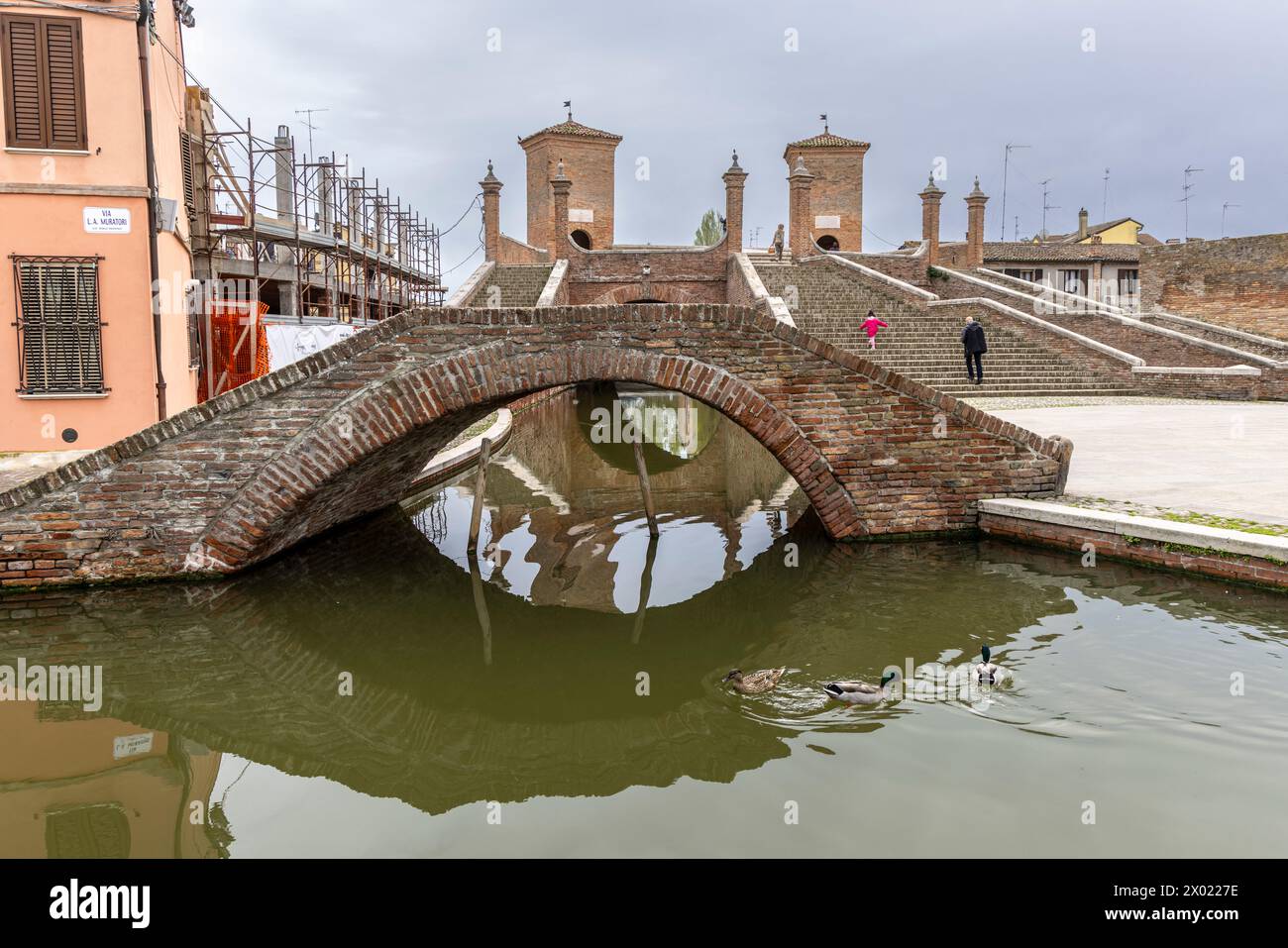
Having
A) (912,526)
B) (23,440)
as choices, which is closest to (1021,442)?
(912,526)

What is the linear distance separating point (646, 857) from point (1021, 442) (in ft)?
20.4

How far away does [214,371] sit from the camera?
16562 mm

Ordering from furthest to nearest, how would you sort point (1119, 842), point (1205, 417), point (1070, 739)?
point (1205, 417) → point (1070, 739) → point (1119, 842)

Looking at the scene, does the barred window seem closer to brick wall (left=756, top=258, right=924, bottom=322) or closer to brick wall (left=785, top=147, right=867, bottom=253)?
brick wall (left=756, top=258, right=924, bottom=322)

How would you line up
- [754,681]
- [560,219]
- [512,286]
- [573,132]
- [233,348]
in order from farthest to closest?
[573,132], [560,219], [512,286], [233,348], [754,681]

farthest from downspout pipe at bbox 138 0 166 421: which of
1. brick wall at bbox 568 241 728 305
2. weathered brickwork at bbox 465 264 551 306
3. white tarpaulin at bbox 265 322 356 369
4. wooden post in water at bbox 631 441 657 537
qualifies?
brick wall at bbox 568 241 728 305

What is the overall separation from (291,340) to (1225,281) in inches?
1148

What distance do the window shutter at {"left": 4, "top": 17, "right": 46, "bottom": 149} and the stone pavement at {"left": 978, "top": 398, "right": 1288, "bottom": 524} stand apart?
42.9ft

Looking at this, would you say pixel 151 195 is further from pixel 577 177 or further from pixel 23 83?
pixel 577 177

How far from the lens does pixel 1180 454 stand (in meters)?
10.9

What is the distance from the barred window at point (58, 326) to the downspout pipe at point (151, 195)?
2.18 ft

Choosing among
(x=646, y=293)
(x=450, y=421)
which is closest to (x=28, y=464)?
(x=450, y=421)

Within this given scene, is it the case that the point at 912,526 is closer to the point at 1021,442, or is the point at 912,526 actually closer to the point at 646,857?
the point at 1021,442

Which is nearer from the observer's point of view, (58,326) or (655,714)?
(655,714)
